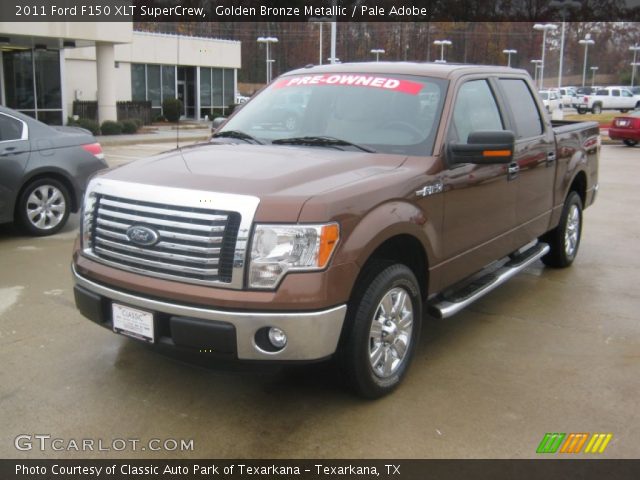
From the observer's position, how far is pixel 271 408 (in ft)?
12.1

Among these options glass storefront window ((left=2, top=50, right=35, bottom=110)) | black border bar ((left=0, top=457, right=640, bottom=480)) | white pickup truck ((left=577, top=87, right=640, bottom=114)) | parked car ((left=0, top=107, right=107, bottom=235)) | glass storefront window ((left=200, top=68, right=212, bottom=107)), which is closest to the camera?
black border bar ((left=0, top=457, right=640, bottom=480))

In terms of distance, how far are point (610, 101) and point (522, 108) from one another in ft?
168

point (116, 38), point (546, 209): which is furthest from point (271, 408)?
point (116, 38)

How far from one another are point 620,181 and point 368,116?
35.3 feet

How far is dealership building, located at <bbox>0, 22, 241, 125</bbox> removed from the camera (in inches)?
888

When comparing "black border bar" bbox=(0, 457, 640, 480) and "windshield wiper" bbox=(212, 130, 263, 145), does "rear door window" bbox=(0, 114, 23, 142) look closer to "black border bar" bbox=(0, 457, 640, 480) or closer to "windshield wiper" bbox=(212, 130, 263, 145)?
"windshield wiper" bbox=(212, 130, 263, 145)

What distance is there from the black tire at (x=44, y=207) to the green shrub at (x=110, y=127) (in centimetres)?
1721

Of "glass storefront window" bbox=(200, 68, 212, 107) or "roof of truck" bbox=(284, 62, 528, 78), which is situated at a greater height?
"glass storefront window" bbox=(200, 68, 212, 107)

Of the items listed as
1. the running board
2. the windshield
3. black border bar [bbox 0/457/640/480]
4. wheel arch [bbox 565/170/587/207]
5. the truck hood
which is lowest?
black border bar [bbox 0/457/640/480]

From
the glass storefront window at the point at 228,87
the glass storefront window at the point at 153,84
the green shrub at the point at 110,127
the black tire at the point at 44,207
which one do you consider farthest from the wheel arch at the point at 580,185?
the glass storefront window at the point at 228,87

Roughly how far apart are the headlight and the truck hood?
171 millimetres

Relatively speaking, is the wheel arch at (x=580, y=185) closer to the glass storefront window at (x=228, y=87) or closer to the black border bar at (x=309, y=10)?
the black border bar at (x=309, y=10)

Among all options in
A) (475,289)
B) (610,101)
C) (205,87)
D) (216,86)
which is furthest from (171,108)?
(610,101)

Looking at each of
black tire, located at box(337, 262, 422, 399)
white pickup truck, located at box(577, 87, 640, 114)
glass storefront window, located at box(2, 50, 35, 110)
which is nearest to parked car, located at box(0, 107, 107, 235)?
black tire, located at box(337, 262, 422, 399)
